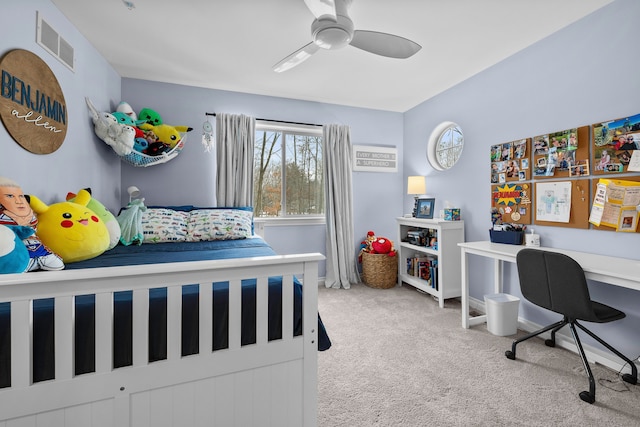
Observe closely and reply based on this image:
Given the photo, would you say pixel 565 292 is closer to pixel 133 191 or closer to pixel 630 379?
pixel 630 379

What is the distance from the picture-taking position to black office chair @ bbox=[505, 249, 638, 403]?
1.56 metres

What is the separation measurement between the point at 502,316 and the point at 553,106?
1.64 metres

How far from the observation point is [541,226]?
227 centimetres

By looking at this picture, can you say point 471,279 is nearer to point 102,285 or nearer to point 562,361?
point 562,361

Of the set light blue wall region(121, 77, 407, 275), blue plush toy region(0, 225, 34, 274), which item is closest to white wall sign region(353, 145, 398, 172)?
light blue wall region(121, 77, 407, 275)

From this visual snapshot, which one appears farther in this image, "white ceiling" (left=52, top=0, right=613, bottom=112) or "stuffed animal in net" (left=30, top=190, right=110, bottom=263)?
"white ceiling" (left=52, top=0, right=613, bottom=112)

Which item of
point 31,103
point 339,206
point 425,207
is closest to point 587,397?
point 425,207

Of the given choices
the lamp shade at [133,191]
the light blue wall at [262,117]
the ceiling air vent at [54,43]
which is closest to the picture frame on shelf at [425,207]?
the light blue wall at [262,117]

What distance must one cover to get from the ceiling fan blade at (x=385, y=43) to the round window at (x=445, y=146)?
1511mm

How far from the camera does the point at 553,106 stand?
2.17 m

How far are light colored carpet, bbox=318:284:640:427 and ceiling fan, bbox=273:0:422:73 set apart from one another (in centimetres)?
204

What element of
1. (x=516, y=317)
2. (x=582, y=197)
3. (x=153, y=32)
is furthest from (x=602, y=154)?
(x=153, y=32)

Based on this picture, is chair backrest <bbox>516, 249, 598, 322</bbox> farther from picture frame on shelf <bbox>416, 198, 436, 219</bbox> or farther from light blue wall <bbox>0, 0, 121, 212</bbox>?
light blue wall <bbox>0, 0, 121, 212</bbox>

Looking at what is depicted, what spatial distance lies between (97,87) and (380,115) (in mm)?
3108
